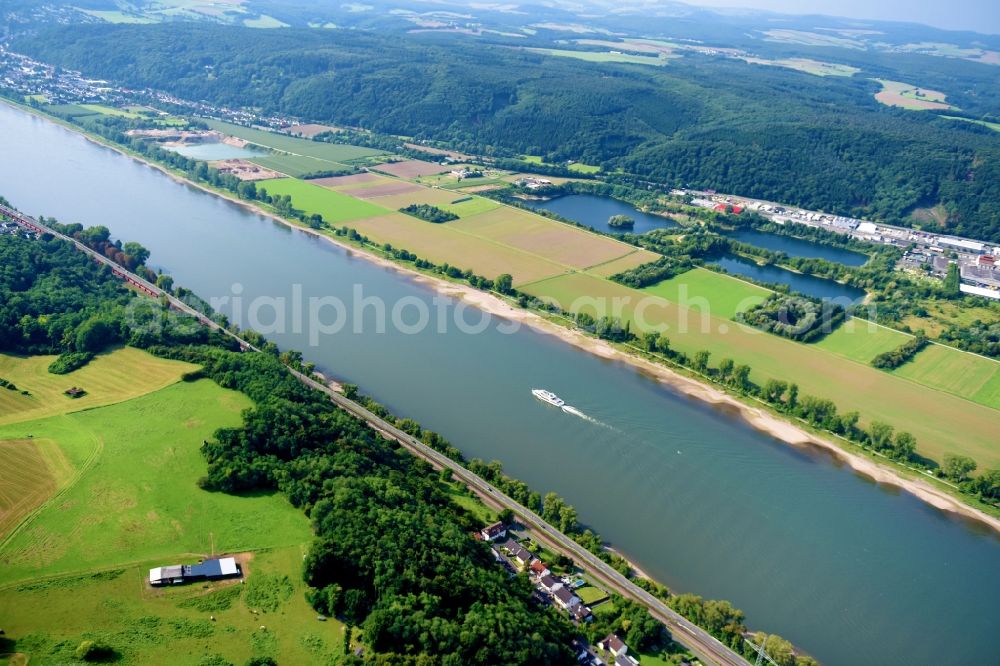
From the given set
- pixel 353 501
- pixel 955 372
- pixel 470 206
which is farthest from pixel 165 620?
pixel 470 206

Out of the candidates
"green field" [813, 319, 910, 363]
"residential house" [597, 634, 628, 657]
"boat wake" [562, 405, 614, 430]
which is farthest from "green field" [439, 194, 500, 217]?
"residential house" [597, 634, 628, 657]

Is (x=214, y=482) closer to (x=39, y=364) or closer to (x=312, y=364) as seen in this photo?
(x=312, y=364)

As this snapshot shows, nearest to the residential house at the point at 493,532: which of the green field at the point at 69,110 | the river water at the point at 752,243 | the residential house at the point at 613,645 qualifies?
the residential house at the point at 613,645

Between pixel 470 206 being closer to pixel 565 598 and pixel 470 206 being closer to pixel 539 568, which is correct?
pixel 539 568

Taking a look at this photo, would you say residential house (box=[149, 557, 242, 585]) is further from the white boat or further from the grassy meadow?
the grassy meadow

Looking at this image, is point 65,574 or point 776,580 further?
point 776,580

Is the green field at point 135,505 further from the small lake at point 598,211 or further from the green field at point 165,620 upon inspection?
the small lake at point 598,211

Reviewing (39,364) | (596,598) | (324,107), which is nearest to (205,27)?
(324,107)
